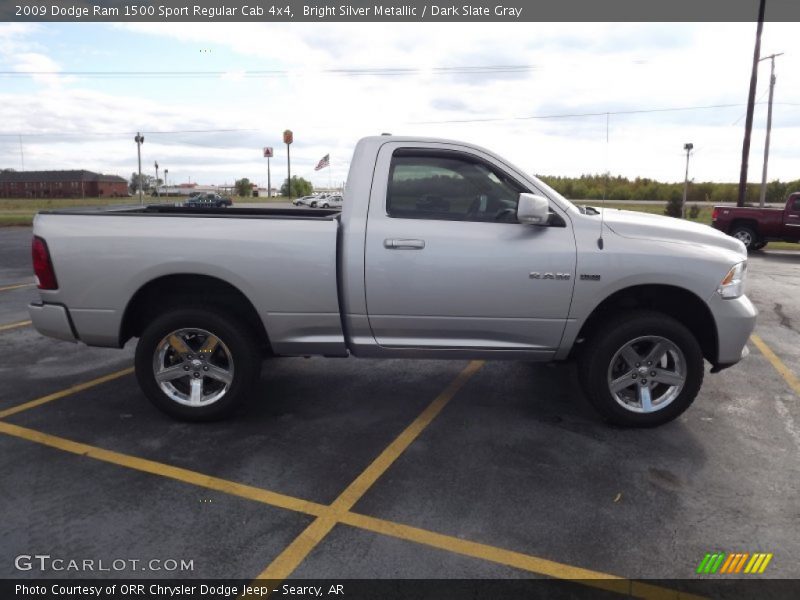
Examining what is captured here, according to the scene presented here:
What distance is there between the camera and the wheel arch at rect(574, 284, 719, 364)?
4.31m

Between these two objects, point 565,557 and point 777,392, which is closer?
point 565,557

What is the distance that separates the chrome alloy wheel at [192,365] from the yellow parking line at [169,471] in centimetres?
62

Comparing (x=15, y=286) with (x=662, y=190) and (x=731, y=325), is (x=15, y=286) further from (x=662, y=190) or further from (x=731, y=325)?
(x=662, y=190)

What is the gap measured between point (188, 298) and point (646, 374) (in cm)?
341

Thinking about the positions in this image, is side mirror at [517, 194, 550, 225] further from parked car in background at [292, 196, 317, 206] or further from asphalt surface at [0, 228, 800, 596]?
parked car in background at [292, 196, 317, 206]

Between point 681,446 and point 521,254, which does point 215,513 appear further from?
point 681,446

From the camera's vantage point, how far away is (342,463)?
12.6 feet

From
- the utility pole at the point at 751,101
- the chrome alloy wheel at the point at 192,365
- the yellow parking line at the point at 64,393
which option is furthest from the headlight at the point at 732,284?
the utility pole at the point at 751,101

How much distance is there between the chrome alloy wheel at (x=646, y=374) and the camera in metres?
4.27

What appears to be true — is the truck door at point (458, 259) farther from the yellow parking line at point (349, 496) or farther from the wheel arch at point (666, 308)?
the yellow parking line at point (349, 496)

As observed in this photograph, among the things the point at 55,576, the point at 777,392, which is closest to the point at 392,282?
the point at 55,576

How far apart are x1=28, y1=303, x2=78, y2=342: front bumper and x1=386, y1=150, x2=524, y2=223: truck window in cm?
246

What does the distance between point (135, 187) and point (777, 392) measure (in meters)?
154

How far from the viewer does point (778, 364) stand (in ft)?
19.8
